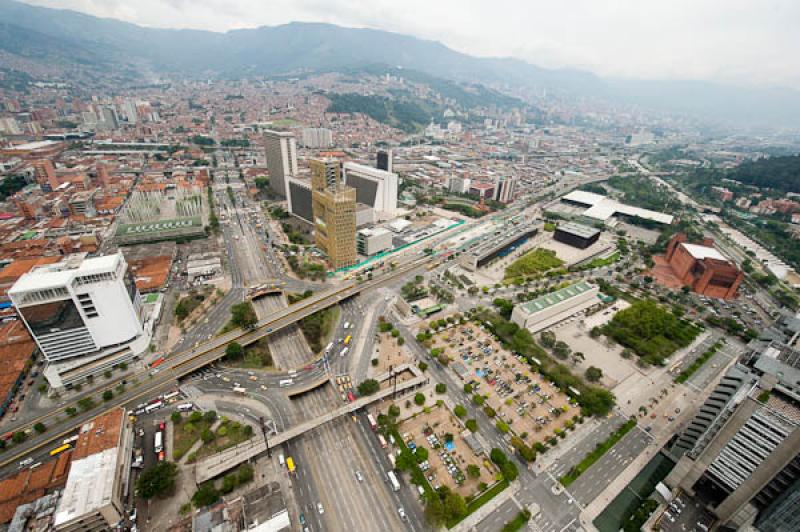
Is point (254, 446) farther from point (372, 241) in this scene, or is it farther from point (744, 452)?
point (372, 241)

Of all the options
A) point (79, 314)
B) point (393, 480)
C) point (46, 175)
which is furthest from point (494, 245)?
point (46, 175)

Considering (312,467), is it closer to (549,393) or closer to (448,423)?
A: (448,423)

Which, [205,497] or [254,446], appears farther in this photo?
[254,446]

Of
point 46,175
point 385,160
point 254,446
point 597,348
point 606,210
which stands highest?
point 385,160

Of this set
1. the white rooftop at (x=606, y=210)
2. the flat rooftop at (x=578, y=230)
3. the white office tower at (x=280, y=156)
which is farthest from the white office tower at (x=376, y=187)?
the white rooftop at (x=606, y=210)

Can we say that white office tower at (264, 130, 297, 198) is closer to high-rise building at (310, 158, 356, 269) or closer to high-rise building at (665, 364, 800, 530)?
high-rise building at (310, 158, 356, 269)

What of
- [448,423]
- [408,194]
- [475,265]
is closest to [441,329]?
[448,423]

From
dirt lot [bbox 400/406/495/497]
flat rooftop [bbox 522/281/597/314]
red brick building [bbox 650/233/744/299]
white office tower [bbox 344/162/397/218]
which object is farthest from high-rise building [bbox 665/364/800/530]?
white office tower [bbox 344/162/397/218]
